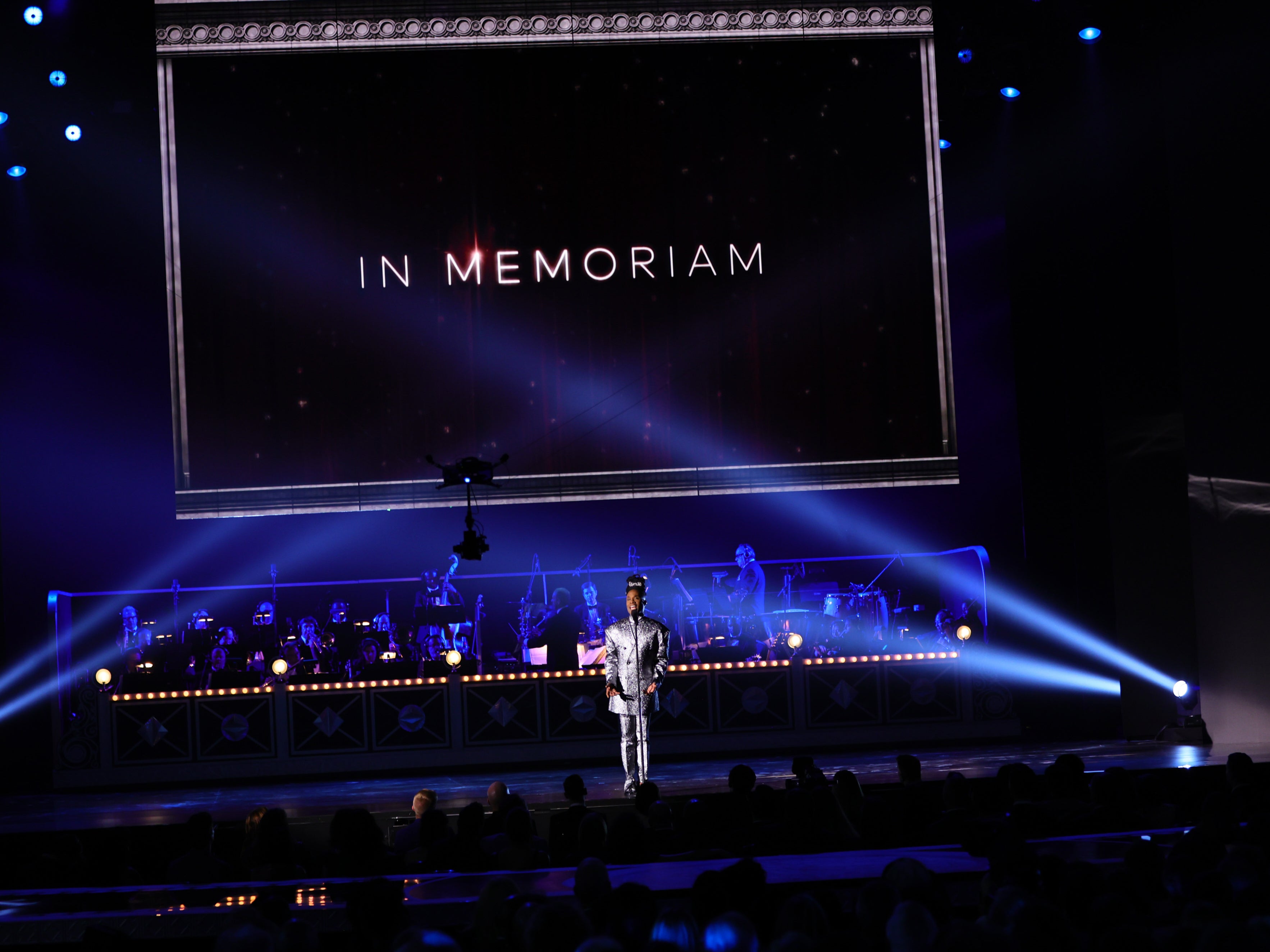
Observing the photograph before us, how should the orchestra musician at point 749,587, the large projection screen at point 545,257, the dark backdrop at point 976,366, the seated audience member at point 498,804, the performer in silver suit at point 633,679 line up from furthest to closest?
the large projection screen at point 545,257, the orchestra musician at point 749,587, the dark backdrop at point 976,366, the performer in silver suit at point 633,679, the seated audience member at point 498,804

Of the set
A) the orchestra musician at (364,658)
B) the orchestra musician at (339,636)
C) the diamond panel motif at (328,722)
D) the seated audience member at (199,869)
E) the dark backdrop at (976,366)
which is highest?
the dark backdrop at (976,366)

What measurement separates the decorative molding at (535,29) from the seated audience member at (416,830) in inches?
408

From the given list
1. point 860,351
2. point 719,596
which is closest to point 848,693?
point 719,596

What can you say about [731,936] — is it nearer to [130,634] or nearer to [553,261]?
[130,634]

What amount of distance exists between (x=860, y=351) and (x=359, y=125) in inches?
244

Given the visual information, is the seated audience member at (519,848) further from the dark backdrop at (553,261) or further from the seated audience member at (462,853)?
the dark backdrop at (553,261)

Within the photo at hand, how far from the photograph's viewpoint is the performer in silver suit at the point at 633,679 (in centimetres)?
965

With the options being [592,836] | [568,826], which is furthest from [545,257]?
[592,836]

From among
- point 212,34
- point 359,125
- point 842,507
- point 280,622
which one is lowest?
point 280,622

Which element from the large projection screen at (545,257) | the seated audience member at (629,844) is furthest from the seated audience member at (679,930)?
the large projection screen at (545,257)

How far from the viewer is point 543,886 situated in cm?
418

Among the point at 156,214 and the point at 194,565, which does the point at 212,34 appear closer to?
the point at 156,214

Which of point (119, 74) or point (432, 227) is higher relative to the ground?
point (119, 74)

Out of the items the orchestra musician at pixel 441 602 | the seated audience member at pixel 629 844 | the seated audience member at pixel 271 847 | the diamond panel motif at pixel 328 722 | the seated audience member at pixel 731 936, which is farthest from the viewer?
the orchestra musician at pixel 441 602
